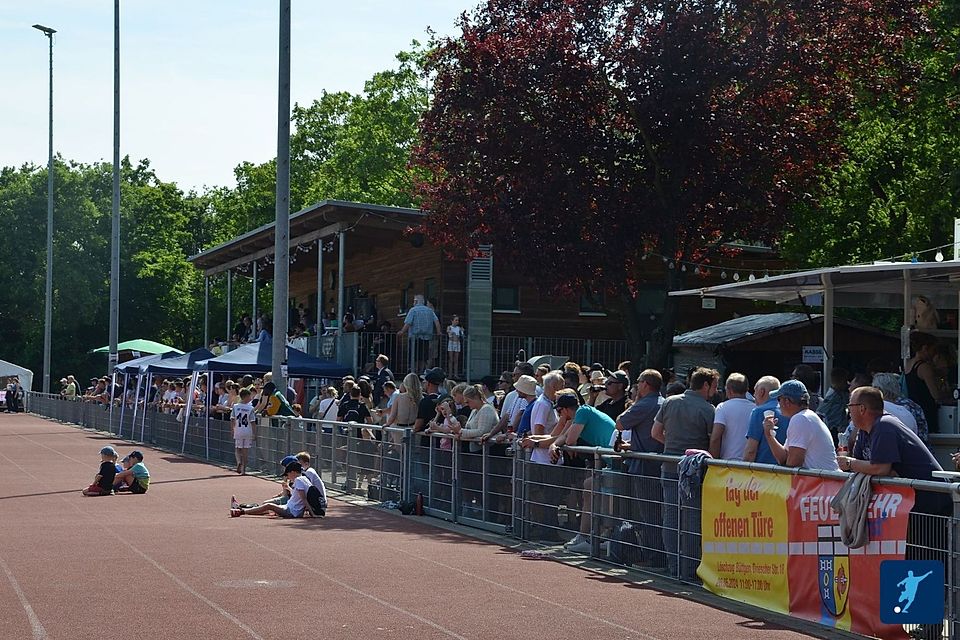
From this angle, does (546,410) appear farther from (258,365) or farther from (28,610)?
(258,365)

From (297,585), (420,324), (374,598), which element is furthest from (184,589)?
(420,324)

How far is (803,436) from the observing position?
11.1m

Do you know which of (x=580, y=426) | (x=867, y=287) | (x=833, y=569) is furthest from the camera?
(x=867, y=287)

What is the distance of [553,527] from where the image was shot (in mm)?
15094

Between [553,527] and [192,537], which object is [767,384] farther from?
[192,537]

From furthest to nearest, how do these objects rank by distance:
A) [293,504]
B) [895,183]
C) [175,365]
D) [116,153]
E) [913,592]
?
[116,153]
[175,365]
[895,183]
[293,504]
[913,592]

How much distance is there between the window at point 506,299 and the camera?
38906mm

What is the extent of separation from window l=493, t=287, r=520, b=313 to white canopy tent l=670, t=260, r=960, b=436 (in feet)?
58.5

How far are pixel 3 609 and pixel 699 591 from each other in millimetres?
5412

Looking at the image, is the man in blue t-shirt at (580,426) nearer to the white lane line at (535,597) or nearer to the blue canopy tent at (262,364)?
the white lane line at (535,597)

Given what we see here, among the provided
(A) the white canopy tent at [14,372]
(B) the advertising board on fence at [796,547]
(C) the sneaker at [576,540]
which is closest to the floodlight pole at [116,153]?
(A) the white canopy tent at [14,372]

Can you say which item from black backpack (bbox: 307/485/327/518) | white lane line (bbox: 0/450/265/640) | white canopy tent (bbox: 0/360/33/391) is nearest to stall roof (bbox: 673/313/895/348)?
black backpack (bbox: 307/485/327/518)

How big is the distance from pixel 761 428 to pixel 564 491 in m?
3.20

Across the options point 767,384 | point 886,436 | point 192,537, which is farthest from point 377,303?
Answer: point 886,436
